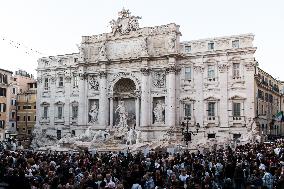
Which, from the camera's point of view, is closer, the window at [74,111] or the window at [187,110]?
the window at [187,110]

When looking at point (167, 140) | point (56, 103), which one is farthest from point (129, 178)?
point (56, 103)

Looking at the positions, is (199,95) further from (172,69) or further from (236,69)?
(236,69)

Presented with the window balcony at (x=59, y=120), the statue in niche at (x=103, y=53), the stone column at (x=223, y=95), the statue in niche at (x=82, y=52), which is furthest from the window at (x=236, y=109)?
the window balcony at (x=59, y=120)

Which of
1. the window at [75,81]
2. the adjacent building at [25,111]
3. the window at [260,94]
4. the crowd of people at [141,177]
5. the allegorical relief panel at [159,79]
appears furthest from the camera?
the adjacent building at [25,111]

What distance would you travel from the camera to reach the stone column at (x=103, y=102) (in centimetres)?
4559

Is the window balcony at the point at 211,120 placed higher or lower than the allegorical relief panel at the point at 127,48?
lower

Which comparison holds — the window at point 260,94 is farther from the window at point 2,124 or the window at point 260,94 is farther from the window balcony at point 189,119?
the window at point 2,124

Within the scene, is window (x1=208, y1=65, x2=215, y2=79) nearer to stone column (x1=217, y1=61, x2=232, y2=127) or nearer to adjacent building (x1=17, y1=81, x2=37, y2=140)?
stone column (x1=217, y1=61, x2=232, y2=127)

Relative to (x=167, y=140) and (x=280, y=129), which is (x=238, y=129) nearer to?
(x=167, y=140)

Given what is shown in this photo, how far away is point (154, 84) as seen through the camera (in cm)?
4359

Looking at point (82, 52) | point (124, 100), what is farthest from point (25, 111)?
point (124, 100)

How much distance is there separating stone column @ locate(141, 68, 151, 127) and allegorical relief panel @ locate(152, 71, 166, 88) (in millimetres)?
755

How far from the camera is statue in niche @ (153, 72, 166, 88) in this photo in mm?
43103

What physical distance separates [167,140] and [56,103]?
19252 mm
